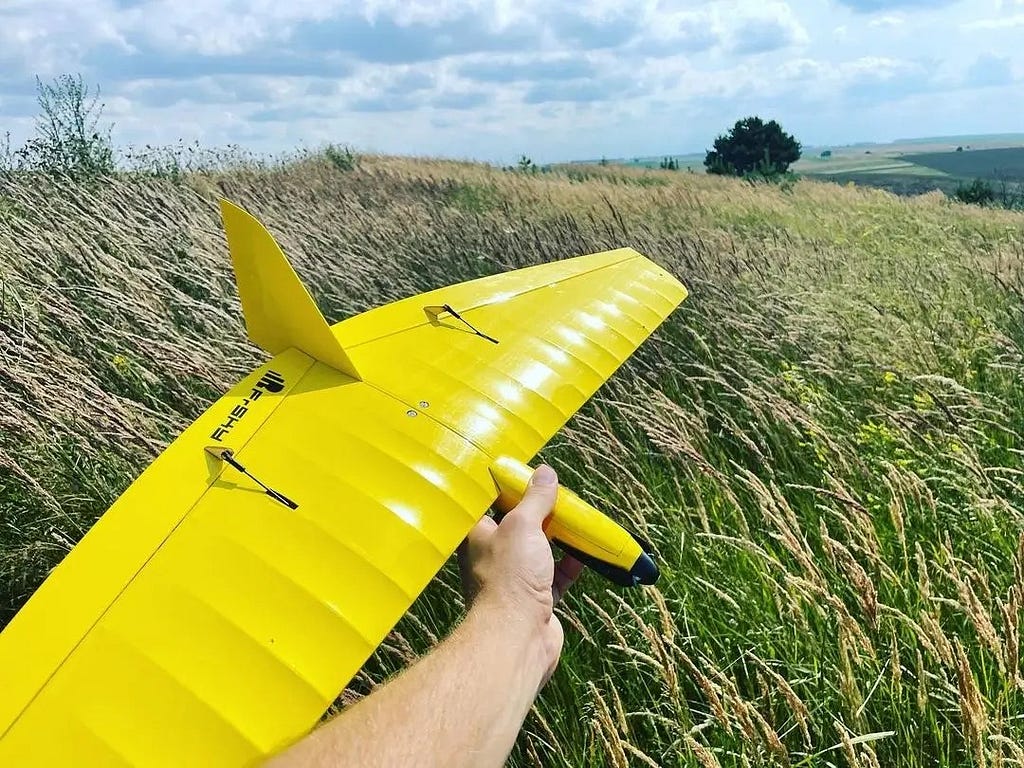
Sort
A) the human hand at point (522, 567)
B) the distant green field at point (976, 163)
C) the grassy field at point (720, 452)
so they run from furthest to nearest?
the distant green field at point (976, 163) → the grassy field at point (720, 452) → the human hand at point (522, 567)

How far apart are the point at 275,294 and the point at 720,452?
7.67ft

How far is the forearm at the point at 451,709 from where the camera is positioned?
4.51 feet

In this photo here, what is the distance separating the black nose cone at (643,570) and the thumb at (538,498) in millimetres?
324

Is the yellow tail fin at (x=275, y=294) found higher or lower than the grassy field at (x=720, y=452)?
higher

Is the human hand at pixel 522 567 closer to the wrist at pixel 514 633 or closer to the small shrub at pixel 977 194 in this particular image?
the wrist at pixel 514 633

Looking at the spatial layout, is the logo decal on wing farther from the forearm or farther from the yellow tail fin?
the forearm

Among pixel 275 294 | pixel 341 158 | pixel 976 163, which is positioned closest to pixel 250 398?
pixel 275 294

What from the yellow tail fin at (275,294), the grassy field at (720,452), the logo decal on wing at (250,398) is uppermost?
the yellow tail fin at (275,294)

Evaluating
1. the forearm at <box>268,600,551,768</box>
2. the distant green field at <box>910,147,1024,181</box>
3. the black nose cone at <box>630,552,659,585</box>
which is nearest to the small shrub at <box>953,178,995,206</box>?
the black nose cone at <box>630,552,659,585</box>

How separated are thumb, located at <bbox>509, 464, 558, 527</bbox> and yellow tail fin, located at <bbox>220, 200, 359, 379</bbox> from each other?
795mm

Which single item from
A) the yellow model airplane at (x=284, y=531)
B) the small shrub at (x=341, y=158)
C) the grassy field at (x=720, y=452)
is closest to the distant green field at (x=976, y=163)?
the small shrub at (x=341, y=158)

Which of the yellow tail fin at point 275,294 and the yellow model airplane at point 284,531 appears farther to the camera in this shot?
the yellow tail fin at point 275,294

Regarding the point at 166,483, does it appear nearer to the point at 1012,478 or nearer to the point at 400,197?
the point at 1012,478

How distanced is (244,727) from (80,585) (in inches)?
24.6
